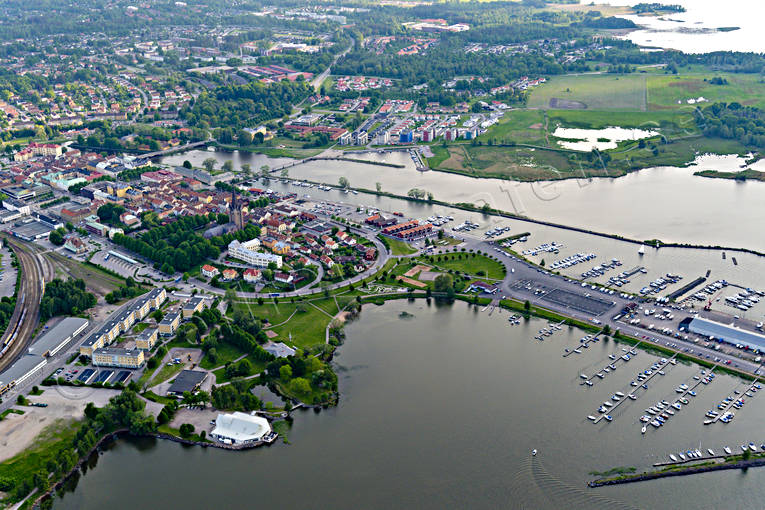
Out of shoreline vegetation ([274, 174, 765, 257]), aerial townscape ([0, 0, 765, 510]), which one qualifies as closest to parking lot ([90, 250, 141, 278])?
aerial townscape ([0, 0, 765, 510])

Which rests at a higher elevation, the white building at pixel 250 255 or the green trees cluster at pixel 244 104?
the green trees cluster at pixel 244 104

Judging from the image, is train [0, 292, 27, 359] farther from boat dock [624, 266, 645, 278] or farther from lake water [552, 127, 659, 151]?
lake water [552, 127, 659, 151]

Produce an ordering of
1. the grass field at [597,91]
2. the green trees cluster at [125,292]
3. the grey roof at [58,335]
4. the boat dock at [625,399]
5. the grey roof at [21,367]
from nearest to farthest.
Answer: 1. the boat dock at [625,399]
2. the grey roof at [21,367]
3. the grey roof at [58,335]
4. the green trees cluster at [125,292]
5. the grass field at [597,91]

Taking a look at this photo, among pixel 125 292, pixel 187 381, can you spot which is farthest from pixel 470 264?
pixel 125 292

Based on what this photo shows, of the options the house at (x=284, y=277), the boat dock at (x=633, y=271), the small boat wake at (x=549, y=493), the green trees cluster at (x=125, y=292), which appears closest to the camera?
the small boat wake at (x=549, y=493)

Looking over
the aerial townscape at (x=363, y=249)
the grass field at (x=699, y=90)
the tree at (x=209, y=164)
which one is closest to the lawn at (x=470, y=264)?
the aerial townscape at (x=363, y=249)

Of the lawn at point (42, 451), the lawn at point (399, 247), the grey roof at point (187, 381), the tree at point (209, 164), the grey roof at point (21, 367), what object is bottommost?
the lawn at point (42, 451)

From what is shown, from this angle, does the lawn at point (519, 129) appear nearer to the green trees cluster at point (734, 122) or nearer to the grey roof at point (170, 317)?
the green trees cluster at point (734, 122)

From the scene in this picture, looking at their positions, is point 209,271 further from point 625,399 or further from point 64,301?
point 625,399
